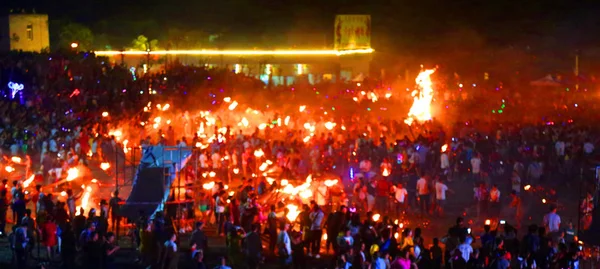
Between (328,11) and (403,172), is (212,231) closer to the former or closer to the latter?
(403,172)

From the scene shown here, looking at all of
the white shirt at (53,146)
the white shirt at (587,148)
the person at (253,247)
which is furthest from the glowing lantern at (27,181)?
the white shirt at (587,148)

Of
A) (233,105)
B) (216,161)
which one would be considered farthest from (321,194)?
(233,105)

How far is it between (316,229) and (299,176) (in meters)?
7.61

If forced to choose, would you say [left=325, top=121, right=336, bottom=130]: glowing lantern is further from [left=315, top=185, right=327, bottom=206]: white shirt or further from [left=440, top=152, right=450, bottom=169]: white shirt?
[left=315, top=185, right=327, bottom=206]: white shirt

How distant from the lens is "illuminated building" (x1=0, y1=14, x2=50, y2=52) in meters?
53.6

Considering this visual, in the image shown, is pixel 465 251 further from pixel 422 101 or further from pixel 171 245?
pixel 422 101

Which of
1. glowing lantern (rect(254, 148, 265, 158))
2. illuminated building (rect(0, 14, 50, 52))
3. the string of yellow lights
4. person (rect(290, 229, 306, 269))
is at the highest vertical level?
illuminated building (rect(0, 14, 50, 52))

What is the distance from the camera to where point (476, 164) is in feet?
72.5

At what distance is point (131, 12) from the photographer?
85.6 meters

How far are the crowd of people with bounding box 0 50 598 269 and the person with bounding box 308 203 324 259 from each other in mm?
27

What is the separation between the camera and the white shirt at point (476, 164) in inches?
867

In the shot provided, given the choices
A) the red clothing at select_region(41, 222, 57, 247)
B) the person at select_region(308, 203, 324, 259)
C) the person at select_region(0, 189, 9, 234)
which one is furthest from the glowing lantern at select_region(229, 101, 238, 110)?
the red clothing at select_region(41, 222, 57, 247)

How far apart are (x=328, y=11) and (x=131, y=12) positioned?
68.7 feet

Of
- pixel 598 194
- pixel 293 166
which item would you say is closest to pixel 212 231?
pixel 293 166
